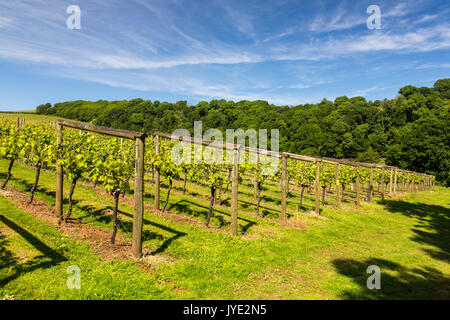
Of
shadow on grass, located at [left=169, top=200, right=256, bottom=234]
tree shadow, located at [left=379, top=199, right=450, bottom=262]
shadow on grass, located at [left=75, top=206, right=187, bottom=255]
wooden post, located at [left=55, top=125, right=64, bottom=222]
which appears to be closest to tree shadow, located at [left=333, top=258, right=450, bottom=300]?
tree shadow, located at [left=379, top=199, right=450, bottom=262]

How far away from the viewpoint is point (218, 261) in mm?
5781

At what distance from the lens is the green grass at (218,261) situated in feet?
14.4

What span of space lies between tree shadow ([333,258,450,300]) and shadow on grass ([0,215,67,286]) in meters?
5.99

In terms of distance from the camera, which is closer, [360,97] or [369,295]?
[369,295]

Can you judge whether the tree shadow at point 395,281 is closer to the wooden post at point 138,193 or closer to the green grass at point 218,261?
the green grass at point 218,261

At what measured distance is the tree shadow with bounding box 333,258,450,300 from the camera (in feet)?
16.5

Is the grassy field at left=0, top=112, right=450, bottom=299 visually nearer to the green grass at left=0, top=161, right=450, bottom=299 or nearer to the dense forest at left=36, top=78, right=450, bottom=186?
the green grass at left=0, top=161, right=450, bottom=299

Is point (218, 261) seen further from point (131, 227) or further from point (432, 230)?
point (432, 230)

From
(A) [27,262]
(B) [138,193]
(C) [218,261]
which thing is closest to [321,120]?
(C) [218,261]

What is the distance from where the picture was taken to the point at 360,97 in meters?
113
